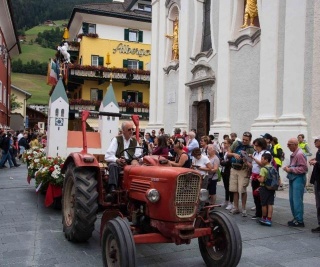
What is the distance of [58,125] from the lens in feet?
33.8

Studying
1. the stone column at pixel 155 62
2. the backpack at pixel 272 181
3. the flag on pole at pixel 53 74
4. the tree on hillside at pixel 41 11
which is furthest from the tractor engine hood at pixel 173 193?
the tree on hillside at pixel 41 11

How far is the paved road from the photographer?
5.12 m

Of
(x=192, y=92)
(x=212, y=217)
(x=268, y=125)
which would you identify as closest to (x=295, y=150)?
(x=212, y=217)

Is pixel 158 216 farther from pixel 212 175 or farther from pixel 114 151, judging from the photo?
pixel 212 175

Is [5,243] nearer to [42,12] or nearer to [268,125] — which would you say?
[268,125]

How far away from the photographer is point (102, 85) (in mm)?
36656

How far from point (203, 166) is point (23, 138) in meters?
16.4

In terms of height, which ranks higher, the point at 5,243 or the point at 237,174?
the point at 237,174

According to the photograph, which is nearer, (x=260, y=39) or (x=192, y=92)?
(x=260, y=39)

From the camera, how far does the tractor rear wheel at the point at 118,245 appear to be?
13.2ft

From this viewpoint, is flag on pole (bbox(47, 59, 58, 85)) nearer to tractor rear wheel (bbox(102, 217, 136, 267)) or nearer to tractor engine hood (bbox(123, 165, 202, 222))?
tractor engine hood (bbox(123, 165, 202, 222))

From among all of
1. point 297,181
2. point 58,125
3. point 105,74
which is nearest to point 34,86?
point 105,74

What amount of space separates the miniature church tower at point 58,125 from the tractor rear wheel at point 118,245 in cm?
596

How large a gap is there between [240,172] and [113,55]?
1238 inches
